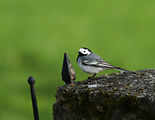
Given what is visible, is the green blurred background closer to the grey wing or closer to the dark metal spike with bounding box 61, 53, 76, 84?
the grey wing

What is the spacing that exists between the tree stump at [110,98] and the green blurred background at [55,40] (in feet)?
10.0

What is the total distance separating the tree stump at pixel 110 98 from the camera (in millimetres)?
2762

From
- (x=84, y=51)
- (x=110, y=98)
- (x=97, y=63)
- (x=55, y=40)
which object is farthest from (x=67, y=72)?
(x=55, y=40)

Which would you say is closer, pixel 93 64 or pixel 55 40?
pixel 93 64

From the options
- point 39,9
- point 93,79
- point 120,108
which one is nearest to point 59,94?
point 93,79

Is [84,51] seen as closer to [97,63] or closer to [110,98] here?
[97,63]

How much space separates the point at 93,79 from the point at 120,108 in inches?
30.2

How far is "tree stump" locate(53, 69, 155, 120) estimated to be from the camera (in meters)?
2.76

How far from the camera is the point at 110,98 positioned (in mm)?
2908

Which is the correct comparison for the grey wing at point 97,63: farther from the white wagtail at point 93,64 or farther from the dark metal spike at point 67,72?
the dark metal spike at point 67,72

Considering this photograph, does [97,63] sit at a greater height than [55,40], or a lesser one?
greater

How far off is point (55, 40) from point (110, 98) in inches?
234

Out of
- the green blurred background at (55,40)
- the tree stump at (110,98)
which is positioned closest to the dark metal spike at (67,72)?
the tree stump at (110,98)

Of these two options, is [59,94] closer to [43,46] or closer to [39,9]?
[43,46]
